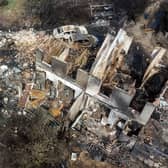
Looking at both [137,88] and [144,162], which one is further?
[137,88]

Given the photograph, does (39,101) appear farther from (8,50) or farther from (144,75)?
(144,75)

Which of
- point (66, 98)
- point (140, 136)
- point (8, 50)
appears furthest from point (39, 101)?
point (140, 136)

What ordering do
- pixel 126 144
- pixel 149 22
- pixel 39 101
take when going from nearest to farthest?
pixel 126 144 → pixel 39 101 → pixel 149 22

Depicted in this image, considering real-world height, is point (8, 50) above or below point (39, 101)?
above

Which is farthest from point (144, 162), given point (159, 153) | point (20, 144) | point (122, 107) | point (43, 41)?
point (43, 41)

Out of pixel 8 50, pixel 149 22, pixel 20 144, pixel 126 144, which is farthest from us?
→ pixel 149 22

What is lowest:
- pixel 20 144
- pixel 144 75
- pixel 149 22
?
pixel 20 144
